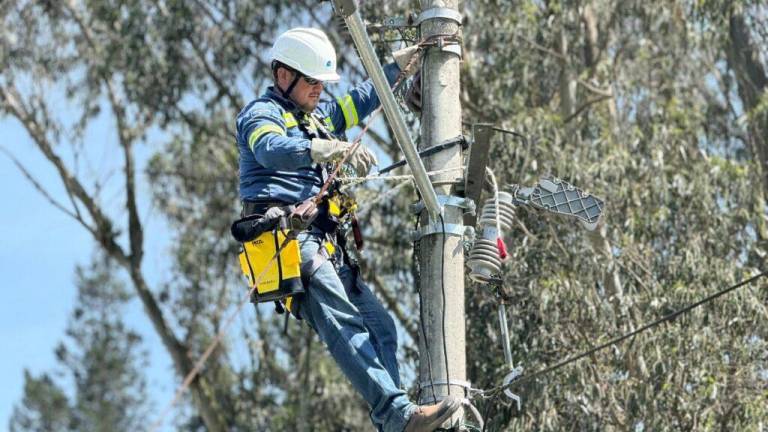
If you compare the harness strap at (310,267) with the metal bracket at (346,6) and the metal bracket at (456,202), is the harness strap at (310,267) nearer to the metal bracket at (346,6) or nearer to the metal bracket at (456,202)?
the metal bracket at (456,202)

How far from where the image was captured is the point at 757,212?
1267cm

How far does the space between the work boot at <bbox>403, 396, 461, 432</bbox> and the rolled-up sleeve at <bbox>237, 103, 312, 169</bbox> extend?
100 centimetres

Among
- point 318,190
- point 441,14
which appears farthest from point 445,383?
point 441,14

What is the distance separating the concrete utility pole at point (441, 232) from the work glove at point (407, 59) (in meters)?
0.12

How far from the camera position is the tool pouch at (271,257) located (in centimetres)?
536

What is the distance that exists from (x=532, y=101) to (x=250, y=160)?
8882mm

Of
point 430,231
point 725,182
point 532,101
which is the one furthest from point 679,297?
point 430,231

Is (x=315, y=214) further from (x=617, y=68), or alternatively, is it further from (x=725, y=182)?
(x=617, y=68)

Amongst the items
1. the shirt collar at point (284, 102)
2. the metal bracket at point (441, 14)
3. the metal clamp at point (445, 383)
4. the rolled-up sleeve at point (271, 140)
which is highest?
the metal bracket at point (441, 14)

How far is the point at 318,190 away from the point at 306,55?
558 millimetres

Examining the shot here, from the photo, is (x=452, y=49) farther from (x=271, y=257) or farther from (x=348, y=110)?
(x=271, y=257)

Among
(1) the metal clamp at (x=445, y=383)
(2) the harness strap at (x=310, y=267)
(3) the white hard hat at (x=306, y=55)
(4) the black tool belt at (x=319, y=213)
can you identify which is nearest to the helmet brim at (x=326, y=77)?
(3) the white hard hat at (x=306, y=55)

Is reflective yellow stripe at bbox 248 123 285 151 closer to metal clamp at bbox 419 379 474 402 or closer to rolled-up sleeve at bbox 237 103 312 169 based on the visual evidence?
rolled-up sleeve at bbox 237 103 312 169

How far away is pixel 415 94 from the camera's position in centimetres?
614
